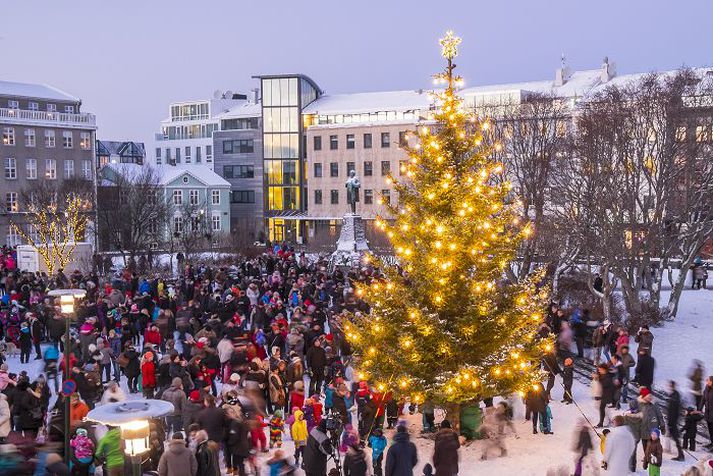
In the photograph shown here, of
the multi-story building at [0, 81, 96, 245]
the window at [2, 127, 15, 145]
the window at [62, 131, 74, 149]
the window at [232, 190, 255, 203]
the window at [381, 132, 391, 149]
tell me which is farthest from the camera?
the window at [232, 190, 255, 203]

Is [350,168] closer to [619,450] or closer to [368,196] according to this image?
[368,196]

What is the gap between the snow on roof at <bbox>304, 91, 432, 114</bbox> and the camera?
2692 inches

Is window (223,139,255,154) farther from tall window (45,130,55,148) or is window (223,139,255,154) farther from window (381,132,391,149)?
tall window (45,130,55,148)

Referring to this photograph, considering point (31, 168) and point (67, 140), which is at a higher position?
point (67, 140)

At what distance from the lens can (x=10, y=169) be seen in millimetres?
64688

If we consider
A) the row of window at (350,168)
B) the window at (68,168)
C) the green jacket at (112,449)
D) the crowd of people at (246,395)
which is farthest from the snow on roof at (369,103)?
the green jacket at (112,449)

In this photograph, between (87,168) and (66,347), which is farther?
(87,168)

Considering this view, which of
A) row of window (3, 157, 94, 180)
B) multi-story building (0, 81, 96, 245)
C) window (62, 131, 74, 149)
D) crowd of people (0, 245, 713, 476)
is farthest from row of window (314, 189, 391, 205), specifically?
crowd of people (0, 245, 713, 476)

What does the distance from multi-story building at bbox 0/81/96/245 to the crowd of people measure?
41645 mm

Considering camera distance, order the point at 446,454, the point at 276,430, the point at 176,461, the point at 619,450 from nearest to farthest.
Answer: the point at 176,461
the point at 619,450
the point at 446,454
the point at 276,430

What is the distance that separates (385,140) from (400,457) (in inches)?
2306

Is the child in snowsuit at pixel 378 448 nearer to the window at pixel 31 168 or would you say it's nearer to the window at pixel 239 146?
the window at pixel 31 168

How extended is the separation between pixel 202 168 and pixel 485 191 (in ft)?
216

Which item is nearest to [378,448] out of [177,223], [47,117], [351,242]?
[351,242]
